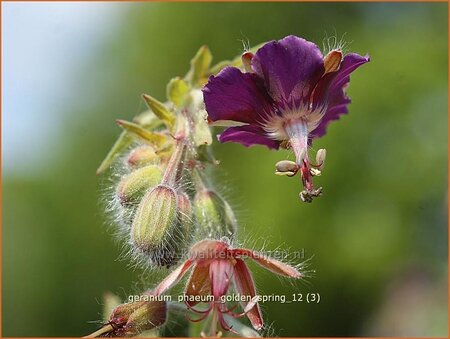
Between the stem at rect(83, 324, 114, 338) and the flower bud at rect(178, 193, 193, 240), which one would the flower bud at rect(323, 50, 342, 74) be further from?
the stem at rect(83, 324, 114, 338)

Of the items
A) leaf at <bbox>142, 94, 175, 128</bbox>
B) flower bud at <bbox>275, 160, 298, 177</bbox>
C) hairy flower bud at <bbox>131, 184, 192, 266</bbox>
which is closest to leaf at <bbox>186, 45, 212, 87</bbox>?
leaf at <bbox>142, 94, 175, 128</bbox>

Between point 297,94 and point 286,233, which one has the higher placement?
point 297,94

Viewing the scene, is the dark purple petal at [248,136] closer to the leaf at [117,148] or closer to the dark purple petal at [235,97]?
the dark purple petal at [235,97]

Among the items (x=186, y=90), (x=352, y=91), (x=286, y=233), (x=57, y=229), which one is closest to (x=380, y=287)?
(x=286, y=233)

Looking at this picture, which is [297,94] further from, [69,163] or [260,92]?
[69,163]

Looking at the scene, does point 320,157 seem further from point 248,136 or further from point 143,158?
point 143,158

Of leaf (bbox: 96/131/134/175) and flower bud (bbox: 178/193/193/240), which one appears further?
leaf (bbox: 96/131/134/175)
